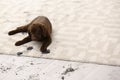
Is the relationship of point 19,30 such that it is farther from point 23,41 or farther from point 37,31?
point 37,31

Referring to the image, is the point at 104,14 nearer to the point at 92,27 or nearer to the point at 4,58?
the point at 92,27

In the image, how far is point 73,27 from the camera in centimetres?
297

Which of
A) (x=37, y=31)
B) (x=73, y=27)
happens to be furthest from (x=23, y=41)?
(x=73, y=27)

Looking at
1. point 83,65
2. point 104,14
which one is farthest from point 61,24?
point 83,65

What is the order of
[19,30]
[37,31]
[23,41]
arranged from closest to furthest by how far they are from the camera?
[37,31] < [23,41] < [19,30]

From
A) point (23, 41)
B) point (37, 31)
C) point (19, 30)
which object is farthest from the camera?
point (19, 30)

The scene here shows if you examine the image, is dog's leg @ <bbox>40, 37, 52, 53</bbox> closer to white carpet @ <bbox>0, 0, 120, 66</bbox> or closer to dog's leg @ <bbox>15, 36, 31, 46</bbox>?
white carpet @ <bbox>0, 0, 120, 66</bbox>

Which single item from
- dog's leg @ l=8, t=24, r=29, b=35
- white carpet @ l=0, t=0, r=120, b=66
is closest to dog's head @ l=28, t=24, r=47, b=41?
white carpet @ l=0, t=0, r=120, b=66

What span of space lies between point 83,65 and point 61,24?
0.76 metres

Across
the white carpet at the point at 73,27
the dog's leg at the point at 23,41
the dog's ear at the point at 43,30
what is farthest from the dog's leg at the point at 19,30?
the dog's ear at the point at 43,30

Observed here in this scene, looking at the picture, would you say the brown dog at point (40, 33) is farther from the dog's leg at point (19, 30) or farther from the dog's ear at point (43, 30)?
the dog's leg at point (19, 30)

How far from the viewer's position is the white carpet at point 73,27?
2.57 m

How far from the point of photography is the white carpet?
8.45 ft

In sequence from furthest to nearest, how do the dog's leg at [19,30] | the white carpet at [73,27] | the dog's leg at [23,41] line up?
the dog's leg at [19,30]
the dog's leg at [23,41]
the white carpet at [73,27]
